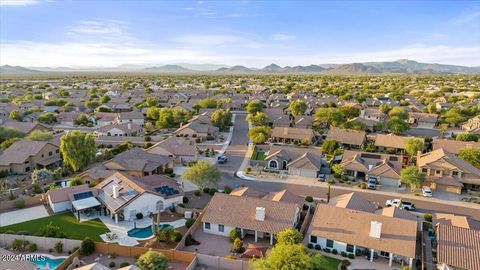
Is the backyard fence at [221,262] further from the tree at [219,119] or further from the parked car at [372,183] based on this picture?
the tree at [219,119]

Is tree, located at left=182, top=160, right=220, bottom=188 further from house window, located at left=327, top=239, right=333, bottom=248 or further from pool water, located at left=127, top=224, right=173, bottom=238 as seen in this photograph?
house window, located at left=327, top=239, right=333, bottom=248

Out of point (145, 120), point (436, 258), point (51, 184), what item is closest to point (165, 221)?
point (51, 184)

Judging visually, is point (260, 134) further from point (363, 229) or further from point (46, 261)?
point (46, 261)

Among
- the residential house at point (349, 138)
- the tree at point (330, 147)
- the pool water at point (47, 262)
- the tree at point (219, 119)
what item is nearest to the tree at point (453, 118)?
the residential house at point (349, 138)

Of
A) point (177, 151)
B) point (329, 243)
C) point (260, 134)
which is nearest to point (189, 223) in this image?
point (329, 243)

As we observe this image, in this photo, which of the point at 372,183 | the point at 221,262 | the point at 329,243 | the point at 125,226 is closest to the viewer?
the point at 221,262

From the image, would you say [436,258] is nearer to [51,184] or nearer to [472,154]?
[472,154]
